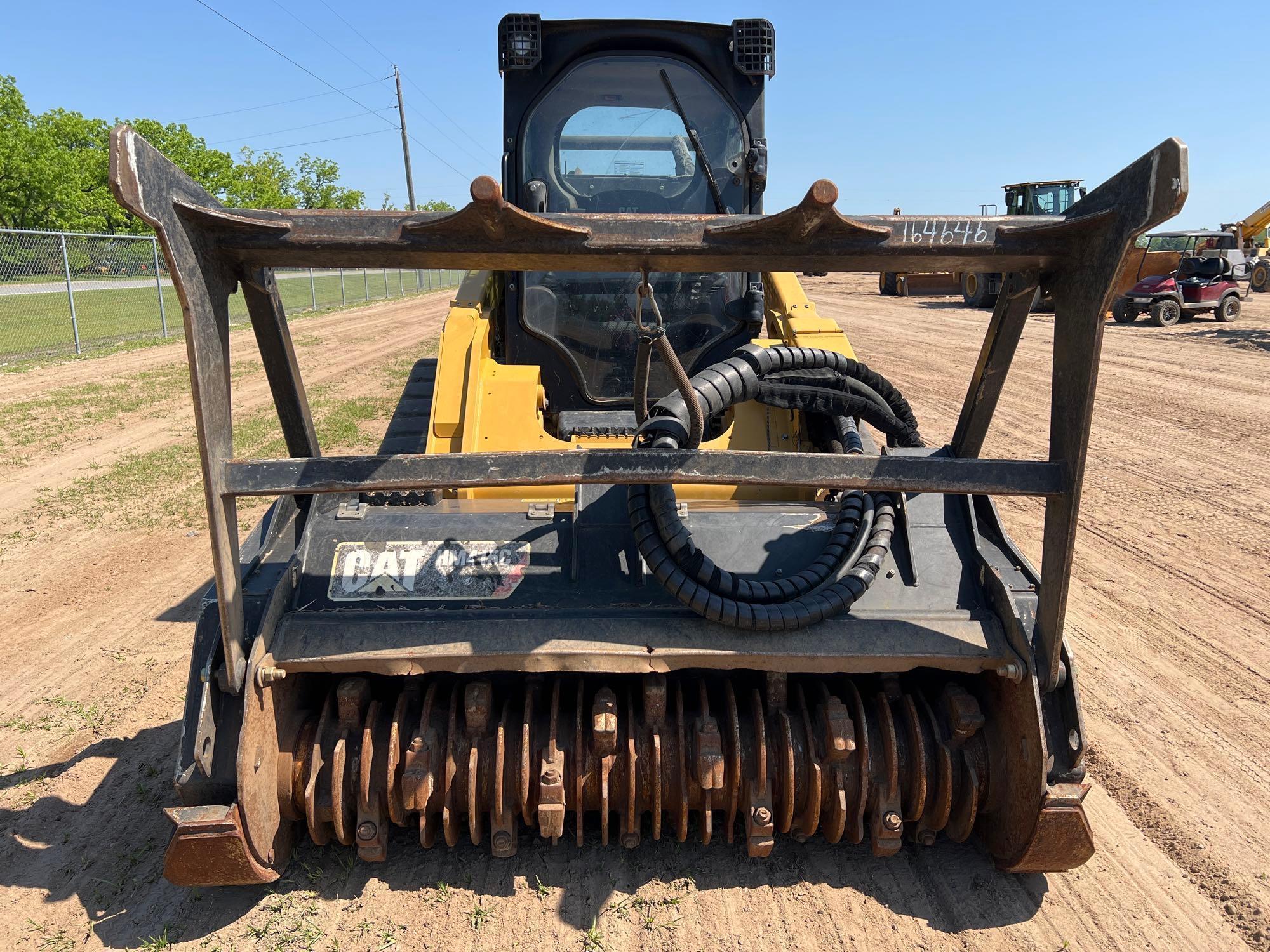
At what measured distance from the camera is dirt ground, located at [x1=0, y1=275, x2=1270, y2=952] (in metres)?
2.53

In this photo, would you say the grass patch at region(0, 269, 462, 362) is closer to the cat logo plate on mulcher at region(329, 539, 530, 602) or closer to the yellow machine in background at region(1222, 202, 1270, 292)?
the cat logo plate on mulcher at region(329, 539, 530, 602)

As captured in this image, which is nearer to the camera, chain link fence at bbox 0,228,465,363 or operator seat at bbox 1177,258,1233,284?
chain link fence at bbox 0,228,465,363

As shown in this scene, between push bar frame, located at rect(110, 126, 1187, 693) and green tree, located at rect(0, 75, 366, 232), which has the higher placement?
green tree, located at rect(0, 75, 366, 232)

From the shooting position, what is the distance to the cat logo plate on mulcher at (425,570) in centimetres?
264

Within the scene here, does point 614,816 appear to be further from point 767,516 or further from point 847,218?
point 847,218

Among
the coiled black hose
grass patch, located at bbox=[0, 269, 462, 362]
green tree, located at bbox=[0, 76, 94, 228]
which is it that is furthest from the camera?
green tree, located at bbox=[0, 76, 94, 228]

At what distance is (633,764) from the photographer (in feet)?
8.39

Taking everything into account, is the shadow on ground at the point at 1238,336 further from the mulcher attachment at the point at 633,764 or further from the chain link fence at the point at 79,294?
the mulcher attachment at the point at 633,764

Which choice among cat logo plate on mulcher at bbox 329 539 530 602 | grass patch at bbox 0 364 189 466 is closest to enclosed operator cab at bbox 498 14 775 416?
cat logo plate on mulcher at bbox 329 539 530 602

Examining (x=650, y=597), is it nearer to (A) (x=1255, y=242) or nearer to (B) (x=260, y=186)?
(A) (x=1255, y=242)

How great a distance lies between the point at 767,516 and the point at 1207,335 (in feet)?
57.7

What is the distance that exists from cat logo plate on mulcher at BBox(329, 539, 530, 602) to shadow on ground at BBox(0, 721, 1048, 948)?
0.86 meters

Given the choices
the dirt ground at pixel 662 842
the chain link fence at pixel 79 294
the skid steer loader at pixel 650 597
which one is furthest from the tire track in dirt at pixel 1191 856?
the chain link fence at pixel 79 294

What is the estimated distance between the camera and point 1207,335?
16.8 m
